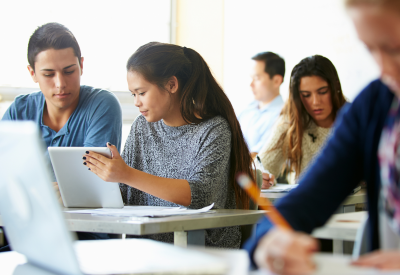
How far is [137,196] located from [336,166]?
44.9 inches

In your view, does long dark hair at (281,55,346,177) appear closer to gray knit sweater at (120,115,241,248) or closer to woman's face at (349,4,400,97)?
gray knit sweater at (120,115,241,248)

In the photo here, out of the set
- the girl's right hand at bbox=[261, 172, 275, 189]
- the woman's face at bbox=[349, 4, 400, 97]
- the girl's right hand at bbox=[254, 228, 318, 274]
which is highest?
the woman's face at bbox=[349, 4, 400, 97]

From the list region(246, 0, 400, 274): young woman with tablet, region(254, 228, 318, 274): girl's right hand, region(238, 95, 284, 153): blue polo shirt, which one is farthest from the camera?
region(238, 95, 284, 153): blue polo shirt

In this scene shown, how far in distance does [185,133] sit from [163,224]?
→ 66 centimetres

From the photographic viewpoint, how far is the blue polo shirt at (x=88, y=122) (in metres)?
1.89

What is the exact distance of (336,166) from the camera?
2.42ft

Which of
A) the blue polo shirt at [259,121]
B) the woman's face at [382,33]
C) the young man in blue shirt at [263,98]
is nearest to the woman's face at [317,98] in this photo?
the blue polo shirt at [259,121]

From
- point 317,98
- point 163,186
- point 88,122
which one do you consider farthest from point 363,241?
point 317,98

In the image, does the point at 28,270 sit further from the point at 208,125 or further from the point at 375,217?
the point at 208,125

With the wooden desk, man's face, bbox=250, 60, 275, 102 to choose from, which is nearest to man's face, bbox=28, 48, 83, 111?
the wooden desk

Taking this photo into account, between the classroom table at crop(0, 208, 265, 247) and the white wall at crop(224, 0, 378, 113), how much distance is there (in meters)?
1.88

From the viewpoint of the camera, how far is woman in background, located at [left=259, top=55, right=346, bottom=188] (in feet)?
8.89

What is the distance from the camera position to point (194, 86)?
1757 millimetres

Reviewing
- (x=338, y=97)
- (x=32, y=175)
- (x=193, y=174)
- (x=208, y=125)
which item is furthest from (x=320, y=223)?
(x=338, y=97)
